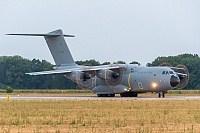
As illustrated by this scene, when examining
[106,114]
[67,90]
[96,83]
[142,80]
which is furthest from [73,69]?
[106,114]

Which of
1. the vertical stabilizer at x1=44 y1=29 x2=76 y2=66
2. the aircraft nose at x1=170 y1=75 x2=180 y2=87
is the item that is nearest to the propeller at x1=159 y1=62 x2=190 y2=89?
the aircraft nose at x1=170 y1=75 x2=180 y2=87

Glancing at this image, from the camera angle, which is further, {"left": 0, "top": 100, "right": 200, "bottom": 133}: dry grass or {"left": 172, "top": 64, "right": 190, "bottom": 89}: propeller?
{"left": 172, "top": 64, "right": 190, "bottom": 89}: propeller

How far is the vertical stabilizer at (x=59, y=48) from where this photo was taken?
63.6 meters

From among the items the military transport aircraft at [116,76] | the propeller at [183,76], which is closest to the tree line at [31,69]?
the military transport aircraft at [116,76]

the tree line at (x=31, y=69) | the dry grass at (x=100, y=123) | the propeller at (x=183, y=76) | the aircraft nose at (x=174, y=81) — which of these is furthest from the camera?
the tree line at (x=31, y=69)

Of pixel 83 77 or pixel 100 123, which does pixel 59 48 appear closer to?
pixel 83 77

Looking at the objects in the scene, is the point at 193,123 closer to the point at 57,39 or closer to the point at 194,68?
the point at 57,39

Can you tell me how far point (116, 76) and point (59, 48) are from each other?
8.39 m

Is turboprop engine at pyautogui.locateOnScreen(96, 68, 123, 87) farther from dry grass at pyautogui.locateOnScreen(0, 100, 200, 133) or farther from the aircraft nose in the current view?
dry grass at pyautogui.locateOnScreen(0, 100, 200, 133)

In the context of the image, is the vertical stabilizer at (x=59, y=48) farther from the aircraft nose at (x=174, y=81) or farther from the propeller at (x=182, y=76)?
the aircraft nose at (x=174, y=81)

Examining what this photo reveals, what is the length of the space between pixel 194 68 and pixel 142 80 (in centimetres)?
4093

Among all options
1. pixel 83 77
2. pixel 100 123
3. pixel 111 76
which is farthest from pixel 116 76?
pixel 100 123

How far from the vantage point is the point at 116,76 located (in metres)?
59.1

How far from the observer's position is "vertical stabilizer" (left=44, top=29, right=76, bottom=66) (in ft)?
209
